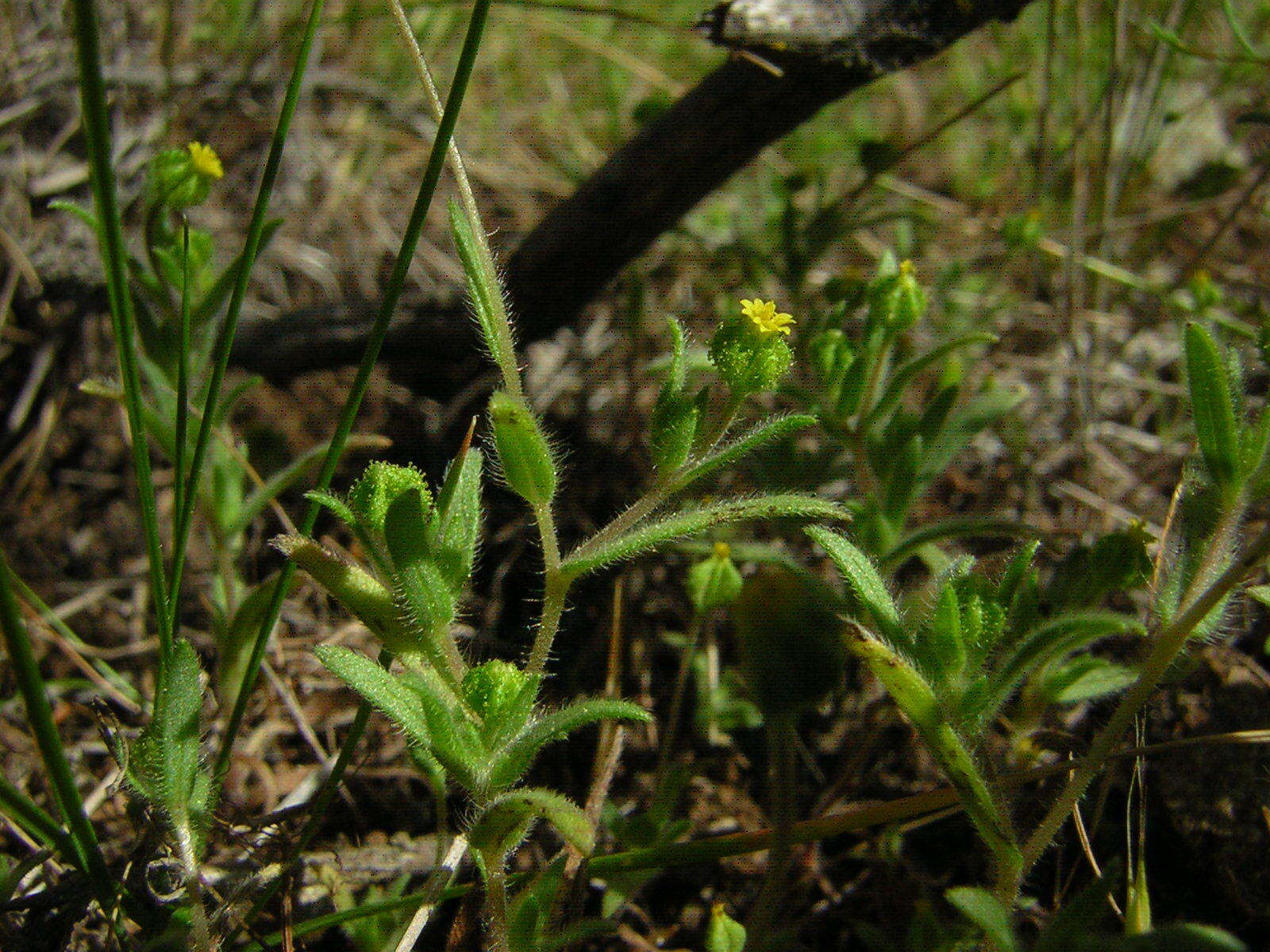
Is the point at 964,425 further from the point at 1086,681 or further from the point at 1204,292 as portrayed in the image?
the point at 1204,292

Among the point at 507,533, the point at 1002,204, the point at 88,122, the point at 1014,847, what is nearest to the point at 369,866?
the point at 507,533

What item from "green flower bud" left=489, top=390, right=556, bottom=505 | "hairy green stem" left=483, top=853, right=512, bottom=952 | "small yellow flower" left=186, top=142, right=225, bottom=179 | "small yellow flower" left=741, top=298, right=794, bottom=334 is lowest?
"hairy green stem" left=483, top=853, right=512, bottom=952

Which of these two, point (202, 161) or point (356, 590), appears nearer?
point (356, 590)

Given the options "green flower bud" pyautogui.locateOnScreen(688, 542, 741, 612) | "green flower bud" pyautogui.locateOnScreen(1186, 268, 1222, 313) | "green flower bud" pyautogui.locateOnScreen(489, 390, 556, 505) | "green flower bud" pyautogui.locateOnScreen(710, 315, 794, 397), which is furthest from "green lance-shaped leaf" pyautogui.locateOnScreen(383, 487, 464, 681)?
"green flower bud" pyautogui.locateOnScreen(1186, 268, 1222, 313)

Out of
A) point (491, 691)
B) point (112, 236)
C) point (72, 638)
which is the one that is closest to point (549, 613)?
point (491, 691)

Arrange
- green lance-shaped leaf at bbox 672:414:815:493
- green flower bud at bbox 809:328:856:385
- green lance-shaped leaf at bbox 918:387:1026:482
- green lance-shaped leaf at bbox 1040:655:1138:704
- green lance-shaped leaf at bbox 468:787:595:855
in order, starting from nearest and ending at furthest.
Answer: green lance-shaped leaf at bbox 468:787:595:855, green lance-shaped leaf at bbox 672:414:815:493, green lance-shaped leaf at bbox 1040:655:1138:704, green flower bud at bbox 809:328:856:385, green lance-shaped leaf at bbox 918:387:1026:482

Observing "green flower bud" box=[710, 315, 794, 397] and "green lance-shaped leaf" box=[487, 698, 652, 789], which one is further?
"green flower bud" box=[710, 315, 794, 397]

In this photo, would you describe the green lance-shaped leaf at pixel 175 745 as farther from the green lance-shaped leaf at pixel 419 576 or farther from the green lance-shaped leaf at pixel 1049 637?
the green lance-shaped leaf at pixel 1049 637

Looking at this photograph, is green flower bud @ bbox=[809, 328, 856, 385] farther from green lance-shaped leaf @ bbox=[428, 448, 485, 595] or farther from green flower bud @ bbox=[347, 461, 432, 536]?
green flower bud @ bbox=[347, 461, 432, 536]
